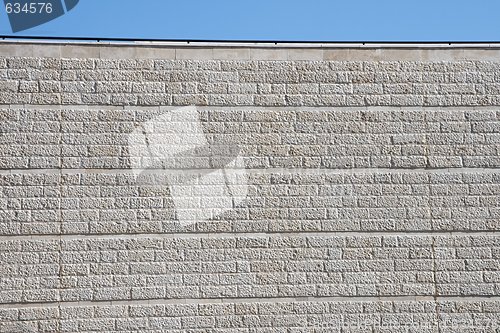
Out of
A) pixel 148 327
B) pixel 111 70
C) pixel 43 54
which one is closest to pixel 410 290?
pixel 148 327

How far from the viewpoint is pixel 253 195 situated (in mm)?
8969

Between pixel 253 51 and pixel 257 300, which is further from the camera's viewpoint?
pixel 253 51

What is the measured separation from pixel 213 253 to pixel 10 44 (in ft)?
10.5

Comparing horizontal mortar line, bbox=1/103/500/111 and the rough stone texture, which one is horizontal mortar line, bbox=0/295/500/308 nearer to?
the rough stone texture

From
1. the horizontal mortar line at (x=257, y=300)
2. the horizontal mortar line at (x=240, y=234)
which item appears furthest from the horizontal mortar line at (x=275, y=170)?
the horizontal mortar line at (x=257, y=300)

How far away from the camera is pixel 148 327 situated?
8688 mm

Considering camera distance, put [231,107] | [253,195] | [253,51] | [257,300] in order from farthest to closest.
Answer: [253,51]
[231,107]
[253,195]
[257,300]

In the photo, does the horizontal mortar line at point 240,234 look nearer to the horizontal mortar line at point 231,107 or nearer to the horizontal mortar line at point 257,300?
the horizontal mortar line at point 257,300

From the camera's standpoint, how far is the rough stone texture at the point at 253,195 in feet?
28.7

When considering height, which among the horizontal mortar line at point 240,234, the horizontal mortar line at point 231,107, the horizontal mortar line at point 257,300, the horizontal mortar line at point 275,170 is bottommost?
the horizontal mortar line at point 257,300

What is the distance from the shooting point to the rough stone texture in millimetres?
8742

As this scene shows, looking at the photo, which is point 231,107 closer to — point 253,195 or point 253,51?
point 253,51

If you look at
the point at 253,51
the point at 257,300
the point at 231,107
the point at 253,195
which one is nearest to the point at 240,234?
the point at 253,195

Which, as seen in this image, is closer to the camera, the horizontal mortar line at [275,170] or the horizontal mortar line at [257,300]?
the horizontal mortar line at [257,300]
